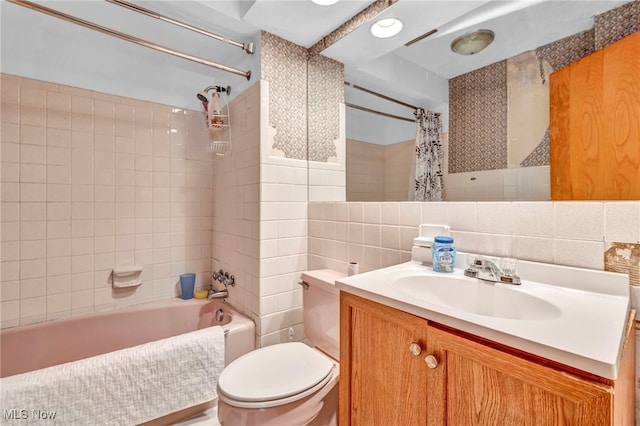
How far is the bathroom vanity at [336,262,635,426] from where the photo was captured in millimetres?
492

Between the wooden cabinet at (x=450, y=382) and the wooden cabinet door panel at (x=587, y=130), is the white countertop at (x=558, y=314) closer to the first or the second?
the wooden cabinet at (x=450, y=382)

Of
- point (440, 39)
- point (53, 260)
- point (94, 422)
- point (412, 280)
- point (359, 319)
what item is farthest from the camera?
point (53, 260)

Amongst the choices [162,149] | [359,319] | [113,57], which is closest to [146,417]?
[359,319]

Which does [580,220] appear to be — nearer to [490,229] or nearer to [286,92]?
[490,229]

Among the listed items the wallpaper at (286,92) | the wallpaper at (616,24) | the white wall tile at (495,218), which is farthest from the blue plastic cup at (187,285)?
the wallpaper at (616,24)

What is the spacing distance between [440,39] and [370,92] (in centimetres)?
47

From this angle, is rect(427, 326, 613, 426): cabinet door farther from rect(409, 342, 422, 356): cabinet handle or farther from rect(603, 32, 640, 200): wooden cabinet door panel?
rect(603, 32, 640, 200): wooden cabinet door panel

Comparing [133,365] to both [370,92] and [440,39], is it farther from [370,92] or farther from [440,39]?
[440,39]

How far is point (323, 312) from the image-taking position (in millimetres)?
1429

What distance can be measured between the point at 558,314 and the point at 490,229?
1.31ft

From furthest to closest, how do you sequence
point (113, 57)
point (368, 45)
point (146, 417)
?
point (113, 57) < point (368, 45) < point (146, 417)

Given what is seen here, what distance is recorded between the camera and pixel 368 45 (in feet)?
5.36

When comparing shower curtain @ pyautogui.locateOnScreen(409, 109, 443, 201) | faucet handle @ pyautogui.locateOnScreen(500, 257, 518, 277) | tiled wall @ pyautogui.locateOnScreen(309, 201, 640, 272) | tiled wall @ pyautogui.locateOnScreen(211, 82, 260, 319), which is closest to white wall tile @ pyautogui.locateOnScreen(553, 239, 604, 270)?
tiled wall @ pyautogui.locateOnScreen(309, 201, 640, 272)

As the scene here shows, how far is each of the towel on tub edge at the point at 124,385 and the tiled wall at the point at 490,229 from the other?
33.9 inches
